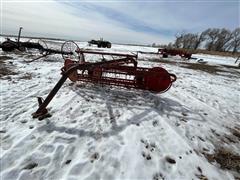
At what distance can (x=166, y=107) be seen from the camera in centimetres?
527

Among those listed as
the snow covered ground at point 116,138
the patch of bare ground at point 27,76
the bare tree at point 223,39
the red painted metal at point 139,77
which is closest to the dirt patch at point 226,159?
the snow covered ground at point 116,138

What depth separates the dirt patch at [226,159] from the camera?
3094 mm

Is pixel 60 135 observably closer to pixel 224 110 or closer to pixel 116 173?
pixel 116 173

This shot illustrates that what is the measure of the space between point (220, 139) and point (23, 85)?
660cm

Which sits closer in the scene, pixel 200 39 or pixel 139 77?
pixel 139 77

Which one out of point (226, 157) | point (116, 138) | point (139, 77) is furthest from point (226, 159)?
point (139, 77)

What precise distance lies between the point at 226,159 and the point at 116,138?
2187 millimetres

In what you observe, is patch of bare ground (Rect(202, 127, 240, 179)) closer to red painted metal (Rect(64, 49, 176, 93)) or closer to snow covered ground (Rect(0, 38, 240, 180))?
snow covered ground (Rect(0, 38, 240, 180))

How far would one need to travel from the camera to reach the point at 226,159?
10.7 feet

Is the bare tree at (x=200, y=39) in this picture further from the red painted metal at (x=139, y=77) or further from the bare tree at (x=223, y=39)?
the red painted metal at (x=139, y=77)

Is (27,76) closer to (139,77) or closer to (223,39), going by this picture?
(139,77)

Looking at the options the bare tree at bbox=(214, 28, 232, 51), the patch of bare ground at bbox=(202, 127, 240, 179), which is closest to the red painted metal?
the patch of bare ground at bbox=(202, 127, 240, 179)

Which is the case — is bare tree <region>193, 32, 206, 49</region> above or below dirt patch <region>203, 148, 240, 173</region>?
above

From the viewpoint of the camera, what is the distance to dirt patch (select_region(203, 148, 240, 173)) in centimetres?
309
